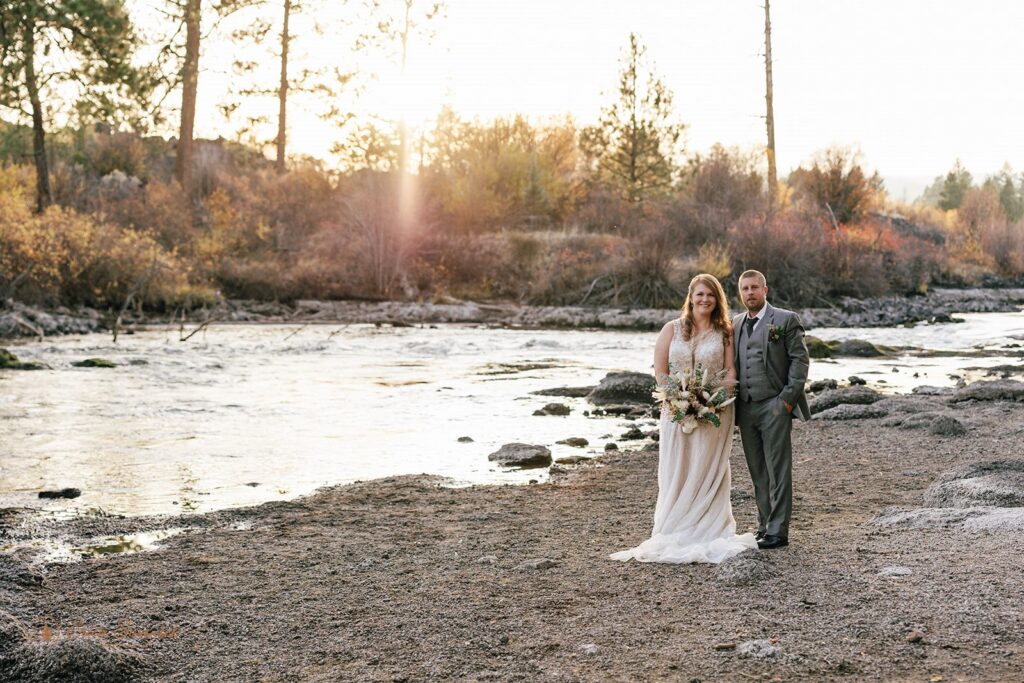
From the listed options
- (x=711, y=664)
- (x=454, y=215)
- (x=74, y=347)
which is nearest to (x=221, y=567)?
(x=711, y=664)

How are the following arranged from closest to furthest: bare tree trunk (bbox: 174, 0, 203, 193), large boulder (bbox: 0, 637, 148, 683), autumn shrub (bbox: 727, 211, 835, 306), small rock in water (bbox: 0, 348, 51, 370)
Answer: large boulder (bbox: 0, 637, 148, 683)
small rock in water (bbox: 0, 348, 51, 370)
autumn shrub (bbox: 727, 211, 835, 306)
bare tree trunk (bbox: 174, 0, 203, 193)

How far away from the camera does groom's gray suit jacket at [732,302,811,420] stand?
24.4ft

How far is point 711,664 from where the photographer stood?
5410 mm

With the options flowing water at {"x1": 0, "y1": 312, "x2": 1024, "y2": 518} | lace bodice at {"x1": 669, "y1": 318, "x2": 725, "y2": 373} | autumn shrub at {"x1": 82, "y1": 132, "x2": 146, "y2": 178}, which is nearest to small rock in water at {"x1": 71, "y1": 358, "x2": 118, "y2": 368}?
flowing water at {"x1": 0, "y1": 312, "x2": 1024, "y2": 518}

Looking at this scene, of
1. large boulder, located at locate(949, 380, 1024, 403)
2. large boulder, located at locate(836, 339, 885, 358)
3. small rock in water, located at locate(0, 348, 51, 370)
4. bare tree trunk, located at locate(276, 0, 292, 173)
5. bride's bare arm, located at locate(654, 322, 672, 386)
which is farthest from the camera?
bare tree trunk, located at locate(276, 0, 292, 173)

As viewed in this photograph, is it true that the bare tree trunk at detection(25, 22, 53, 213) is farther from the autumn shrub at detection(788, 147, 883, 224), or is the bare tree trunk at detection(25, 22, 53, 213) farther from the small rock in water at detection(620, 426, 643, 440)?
the autumn shrub at detection(788, 147, 883, 224)

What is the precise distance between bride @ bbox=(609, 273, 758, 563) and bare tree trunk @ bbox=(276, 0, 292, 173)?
43769 mm

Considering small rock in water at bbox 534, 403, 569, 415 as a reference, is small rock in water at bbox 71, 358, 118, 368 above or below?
above

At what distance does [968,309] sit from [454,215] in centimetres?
2136

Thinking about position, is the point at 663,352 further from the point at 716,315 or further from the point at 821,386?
the point at 821,386

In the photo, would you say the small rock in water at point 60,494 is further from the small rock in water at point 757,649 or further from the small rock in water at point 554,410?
the small rock in water at point 554,410

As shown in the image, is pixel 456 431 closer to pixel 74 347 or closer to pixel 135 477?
pixel 135 477

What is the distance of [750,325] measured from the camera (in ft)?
25.0

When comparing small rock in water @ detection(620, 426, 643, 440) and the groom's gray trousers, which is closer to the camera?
the groom's gray trousers
